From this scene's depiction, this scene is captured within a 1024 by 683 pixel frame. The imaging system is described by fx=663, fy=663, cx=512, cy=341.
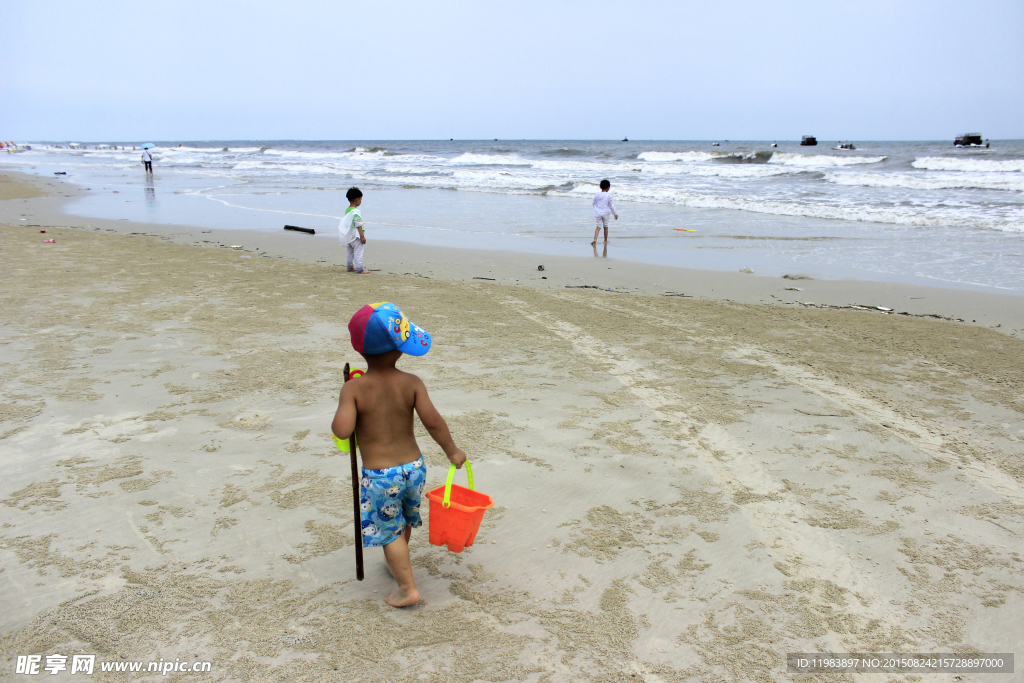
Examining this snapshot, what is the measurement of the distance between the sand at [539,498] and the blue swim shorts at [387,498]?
12.2 inches

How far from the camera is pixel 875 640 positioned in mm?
2615

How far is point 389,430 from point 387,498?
276 mm

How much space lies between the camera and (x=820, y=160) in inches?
1750

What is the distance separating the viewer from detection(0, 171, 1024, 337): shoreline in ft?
26.2

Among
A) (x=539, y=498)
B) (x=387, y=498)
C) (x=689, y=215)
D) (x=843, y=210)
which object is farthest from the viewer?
(x=843, y=210)

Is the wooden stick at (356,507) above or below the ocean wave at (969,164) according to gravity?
below

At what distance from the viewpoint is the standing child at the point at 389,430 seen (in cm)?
260

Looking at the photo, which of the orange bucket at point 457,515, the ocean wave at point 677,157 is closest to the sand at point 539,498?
the orange bucket at point 457,515

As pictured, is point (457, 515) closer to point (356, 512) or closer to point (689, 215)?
point (356, 512)

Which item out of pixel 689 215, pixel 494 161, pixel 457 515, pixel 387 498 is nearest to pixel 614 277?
pixel 457 515

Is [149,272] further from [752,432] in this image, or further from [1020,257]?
[1020,257]

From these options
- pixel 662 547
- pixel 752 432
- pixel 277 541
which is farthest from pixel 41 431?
pixel 752 432

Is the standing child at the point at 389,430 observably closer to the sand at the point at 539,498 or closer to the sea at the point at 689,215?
the sand at the point at 539,498

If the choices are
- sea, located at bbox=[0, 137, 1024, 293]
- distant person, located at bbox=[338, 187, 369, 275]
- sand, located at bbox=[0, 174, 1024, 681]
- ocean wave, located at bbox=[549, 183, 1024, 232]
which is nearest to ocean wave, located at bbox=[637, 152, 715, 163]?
sea, located at bbox=[0, 137, 1024, 293]
